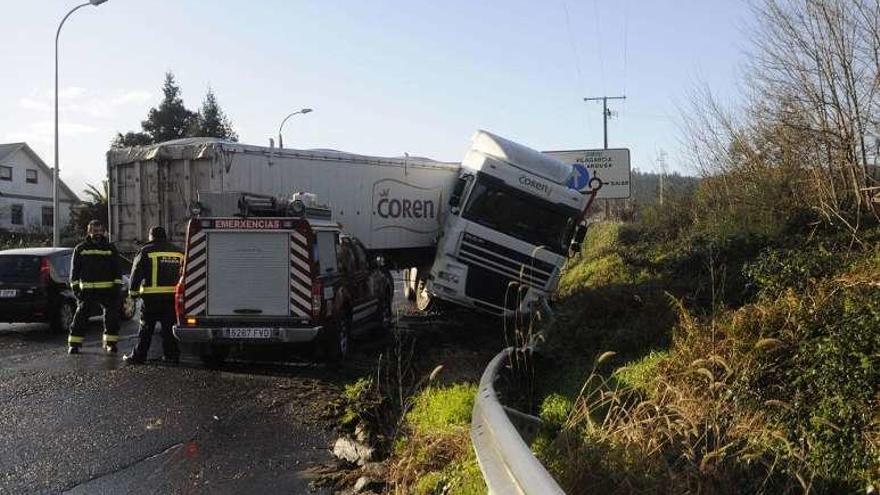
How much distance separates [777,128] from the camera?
1074 cm

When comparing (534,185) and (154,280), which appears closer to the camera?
(154,280)

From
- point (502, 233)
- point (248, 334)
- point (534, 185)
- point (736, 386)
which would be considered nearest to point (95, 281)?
point (248, 334)

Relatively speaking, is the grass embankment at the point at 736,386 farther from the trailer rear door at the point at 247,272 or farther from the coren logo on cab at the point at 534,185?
the coren logo on cab at the point at 534,185

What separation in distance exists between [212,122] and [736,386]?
69.8 meters

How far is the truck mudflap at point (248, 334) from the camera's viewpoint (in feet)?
31.1

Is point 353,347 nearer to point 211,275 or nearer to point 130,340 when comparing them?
point 211,275

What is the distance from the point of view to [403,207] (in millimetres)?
15766

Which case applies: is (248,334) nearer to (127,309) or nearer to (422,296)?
(127,309)

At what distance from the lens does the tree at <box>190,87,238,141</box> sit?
220 ft

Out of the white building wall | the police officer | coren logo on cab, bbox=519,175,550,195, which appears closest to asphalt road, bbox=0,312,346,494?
the police officer

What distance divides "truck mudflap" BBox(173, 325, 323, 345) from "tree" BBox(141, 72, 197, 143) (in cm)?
5952

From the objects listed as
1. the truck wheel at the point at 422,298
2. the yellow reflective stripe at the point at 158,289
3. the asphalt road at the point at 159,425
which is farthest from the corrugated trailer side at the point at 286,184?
the asphalt road at the point at 159,425

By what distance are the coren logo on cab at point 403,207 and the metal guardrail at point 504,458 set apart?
11.0 meters

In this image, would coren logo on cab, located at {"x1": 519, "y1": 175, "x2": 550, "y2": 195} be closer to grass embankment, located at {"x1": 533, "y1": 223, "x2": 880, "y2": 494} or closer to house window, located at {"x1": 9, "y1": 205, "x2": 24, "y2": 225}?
grass embankment, located at {"x1": 533, "y1": 223, "x2": 880, "y2": 494}
